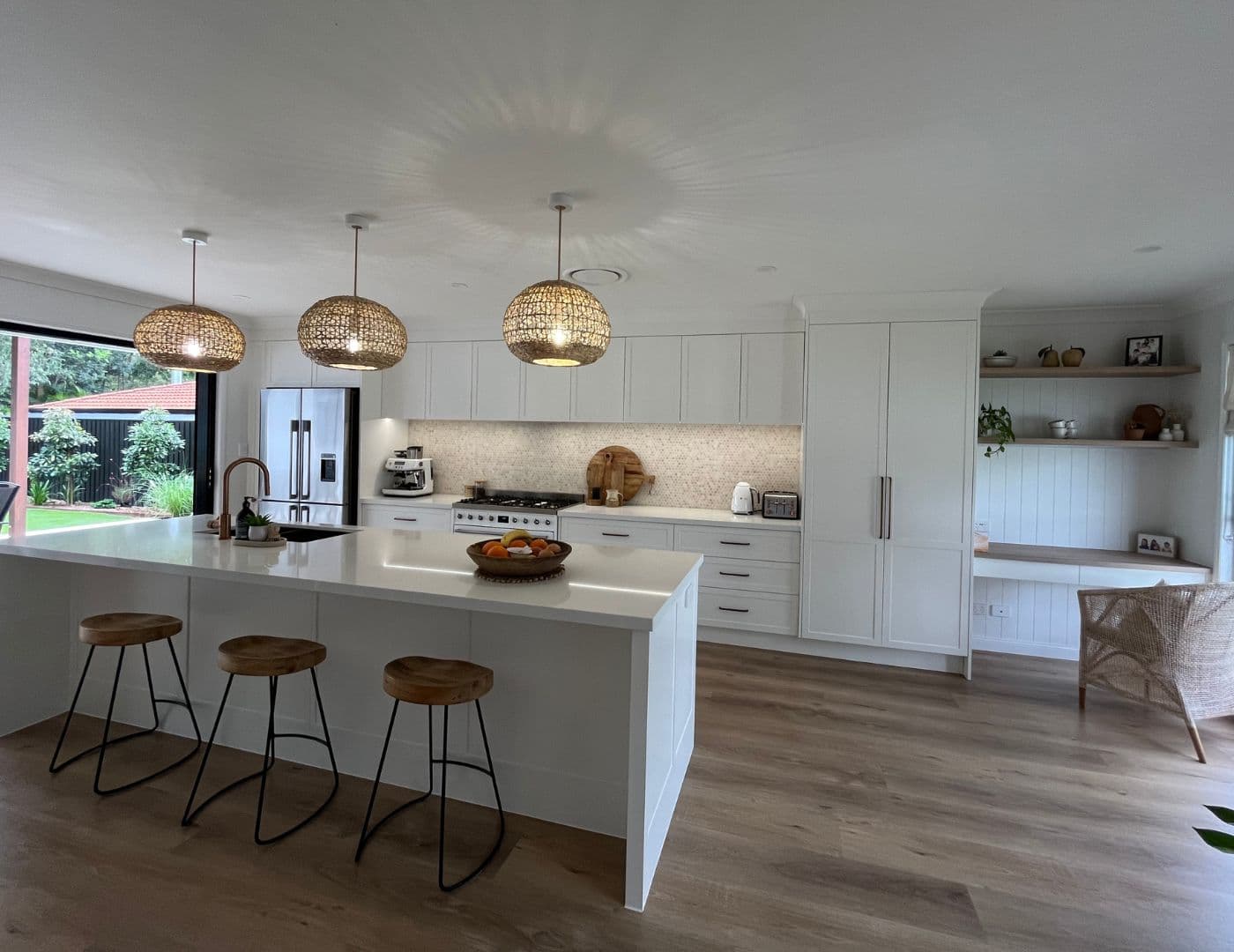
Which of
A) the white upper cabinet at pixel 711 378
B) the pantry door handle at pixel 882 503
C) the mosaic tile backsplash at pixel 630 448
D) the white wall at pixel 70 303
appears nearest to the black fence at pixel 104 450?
the white wall at pixel 70 303

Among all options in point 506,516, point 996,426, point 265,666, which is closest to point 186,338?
point 265,666

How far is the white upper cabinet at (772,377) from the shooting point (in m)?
4.37

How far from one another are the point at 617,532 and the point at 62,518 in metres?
3.81

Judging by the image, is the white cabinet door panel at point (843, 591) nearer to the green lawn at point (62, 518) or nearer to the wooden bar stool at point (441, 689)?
the wooden bar stool at point (441, 689)

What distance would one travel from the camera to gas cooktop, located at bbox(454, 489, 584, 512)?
15.9 feet

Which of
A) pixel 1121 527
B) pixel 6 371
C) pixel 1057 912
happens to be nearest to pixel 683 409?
pixel 1121 527

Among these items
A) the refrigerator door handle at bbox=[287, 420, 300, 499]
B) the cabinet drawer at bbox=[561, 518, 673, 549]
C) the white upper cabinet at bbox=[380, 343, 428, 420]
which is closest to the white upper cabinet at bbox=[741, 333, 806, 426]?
the cabinet drawer at bbox=[561, 518, 673, 549]

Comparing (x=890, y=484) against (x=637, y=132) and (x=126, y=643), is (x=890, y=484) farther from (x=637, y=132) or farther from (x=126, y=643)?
(x=126, y=643)

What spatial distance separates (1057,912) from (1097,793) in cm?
92

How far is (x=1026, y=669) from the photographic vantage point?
13.3ft

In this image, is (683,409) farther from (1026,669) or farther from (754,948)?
(754,948)

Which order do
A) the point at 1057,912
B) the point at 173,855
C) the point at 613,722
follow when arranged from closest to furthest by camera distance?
the point at 1057,912, the point at 173,855, the point at 613,722

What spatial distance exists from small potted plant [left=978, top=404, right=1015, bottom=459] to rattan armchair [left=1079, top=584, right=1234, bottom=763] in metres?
1.22

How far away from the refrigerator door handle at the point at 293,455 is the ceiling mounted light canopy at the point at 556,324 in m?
3.60
